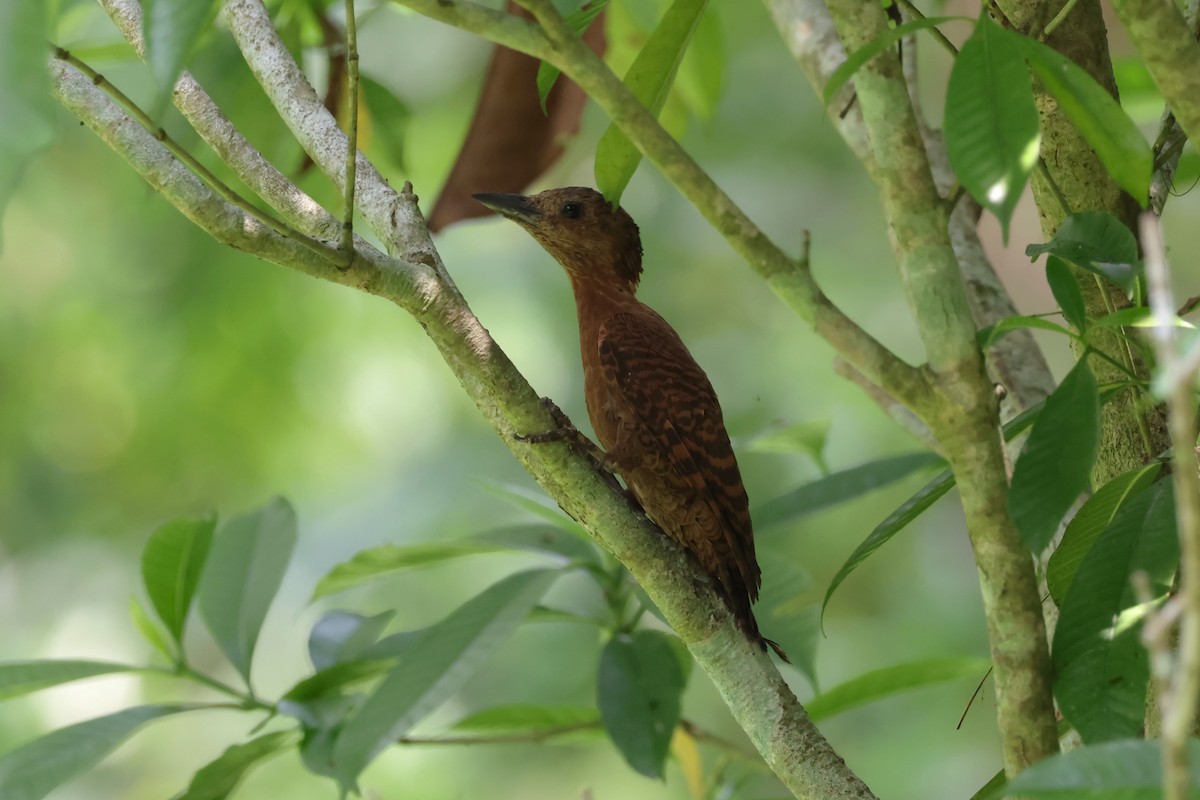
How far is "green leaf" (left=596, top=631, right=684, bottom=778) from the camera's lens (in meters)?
1.90

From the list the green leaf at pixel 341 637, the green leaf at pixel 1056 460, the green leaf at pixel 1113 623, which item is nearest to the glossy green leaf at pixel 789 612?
the green leaf at pixel 341 637

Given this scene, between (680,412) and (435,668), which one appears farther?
(680,412)

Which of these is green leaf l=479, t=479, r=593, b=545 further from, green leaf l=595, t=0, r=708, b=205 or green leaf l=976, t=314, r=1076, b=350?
green leaf l=976, t=314, r=1076, b=350

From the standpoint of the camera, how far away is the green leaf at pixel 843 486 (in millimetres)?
2031

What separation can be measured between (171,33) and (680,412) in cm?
157

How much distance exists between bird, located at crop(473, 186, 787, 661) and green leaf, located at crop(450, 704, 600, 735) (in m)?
0.36

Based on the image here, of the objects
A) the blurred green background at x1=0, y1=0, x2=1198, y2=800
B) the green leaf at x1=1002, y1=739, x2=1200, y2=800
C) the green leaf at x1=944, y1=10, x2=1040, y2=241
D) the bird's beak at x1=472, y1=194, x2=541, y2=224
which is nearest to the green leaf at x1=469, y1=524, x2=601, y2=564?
the bird's beak at x1=472, y1=194, x2=541, y2=224

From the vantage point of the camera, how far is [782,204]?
5020mm

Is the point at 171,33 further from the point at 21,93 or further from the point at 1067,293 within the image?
the point at 1067,293

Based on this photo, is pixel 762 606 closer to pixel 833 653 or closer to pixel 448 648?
pixel 448 648

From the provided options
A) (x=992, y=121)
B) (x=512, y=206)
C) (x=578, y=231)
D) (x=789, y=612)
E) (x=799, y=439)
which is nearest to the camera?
(x=992, y=121)

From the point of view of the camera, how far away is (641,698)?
76.4 inches

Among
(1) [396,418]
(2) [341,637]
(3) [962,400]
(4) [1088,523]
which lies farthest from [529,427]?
(1) [396,418]

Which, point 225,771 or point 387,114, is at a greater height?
point 387,114
